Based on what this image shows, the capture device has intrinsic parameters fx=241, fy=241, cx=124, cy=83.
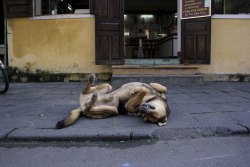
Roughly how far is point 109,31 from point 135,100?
4.88 m

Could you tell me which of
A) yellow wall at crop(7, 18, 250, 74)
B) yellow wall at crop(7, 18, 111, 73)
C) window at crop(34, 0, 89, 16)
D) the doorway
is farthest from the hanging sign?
the doorway

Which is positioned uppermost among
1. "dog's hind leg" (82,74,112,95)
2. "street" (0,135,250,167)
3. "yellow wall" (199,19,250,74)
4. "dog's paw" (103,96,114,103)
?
"yellow wall" (199,19,250,74)

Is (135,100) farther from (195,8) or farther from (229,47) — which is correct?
(229,47)

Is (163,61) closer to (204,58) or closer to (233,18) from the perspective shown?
(204,58)

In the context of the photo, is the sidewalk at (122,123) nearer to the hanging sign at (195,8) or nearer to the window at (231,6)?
the hanging sign at (195,8)

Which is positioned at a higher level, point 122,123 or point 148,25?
point 148,25

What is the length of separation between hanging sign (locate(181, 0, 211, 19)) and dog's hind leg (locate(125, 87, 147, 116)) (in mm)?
5290

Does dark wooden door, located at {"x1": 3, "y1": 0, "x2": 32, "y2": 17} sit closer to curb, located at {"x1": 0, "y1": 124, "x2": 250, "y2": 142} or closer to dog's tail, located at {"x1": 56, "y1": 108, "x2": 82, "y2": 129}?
dog's tail, located at {"x1": 56, "y1": 108, "x2": 82, "y2": 129}

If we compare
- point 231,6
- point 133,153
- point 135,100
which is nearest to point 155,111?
point 135,100

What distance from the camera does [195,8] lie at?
7.61m

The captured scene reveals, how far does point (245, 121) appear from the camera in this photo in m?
3.24

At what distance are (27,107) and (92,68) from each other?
4.01 meters

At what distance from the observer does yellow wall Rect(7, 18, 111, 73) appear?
800cm

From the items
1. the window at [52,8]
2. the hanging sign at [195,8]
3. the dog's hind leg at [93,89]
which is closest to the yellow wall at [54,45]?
the window at [52,8]
